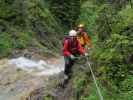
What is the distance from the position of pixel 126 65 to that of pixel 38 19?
1737cm

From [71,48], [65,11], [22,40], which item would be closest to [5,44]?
[22,40]

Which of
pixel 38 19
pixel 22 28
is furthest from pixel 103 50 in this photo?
pixel 38 19

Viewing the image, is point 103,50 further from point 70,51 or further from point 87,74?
point 70,51

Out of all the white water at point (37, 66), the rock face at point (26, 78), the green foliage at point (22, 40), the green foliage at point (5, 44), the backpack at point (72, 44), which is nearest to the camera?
the backpack at point (72, 44)

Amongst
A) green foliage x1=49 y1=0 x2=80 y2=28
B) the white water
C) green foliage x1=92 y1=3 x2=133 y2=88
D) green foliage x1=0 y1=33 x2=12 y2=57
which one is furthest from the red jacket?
green foliage x1=49 y1=0 x2=80 y2=28

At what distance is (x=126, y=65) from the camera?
321 inches

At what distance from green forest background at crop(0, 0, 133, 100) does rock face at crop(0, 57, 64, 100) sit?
6.35ft

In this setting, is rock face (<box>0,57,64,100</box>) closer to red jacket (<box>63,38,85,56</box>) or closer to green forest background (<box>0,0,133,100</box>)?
red jacket (<box>63,38,85,56</box>)

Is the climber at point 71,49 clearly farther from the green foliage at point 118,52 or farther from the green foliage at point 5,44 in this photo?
the green foliage at point 5,44

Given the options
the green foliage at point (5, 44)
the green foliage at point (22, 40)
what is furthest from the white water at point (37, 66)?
the green foliage at point (22, 40)

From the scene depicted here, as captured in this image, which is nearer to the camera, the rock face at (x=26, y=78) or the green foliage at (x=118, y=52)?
the green foliage at (x=118, y=52)

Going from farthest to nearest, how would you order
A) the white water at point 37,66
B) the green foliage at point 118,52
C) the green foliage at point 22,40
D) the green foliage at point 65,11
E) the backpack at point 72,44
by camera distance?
1. the green foliage at point 65,11
2. the green foliage at point 22,40
3. the white water at point 37,66
4. the backpack at point 72,44
5. the green foliage at point 118,52

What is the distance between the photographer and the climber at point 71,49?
10.5 m

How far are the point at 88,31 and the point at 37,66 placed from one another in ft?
15.8
